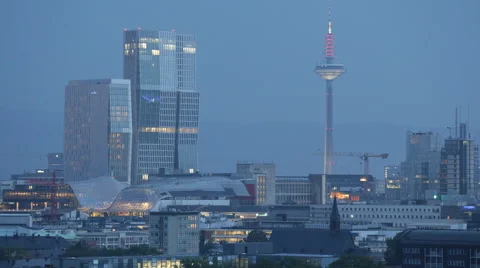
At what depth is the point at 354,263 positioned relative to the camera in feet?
502

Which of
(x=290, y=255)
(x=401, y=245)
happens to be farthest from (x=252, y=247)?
(x=401, y=245)

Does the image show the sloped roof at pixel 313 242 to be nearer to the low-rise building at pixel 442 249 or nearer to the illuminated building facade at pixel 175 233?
the illuminated building facade at pixel 175 233

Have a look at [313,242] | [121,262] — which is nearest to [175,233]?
[313,242]

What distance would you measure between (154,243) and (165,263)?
1075 inches

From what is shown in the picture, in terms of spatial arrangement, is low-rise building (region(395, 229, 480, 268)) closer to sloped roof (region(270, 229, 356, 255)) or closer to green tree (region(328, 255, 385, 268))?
green tree (region(328, 255, 385, 268))

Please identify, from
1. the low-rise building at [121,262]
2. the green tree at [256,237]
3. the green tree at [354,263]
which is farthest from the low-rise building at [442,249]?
the green tree at [256,237]

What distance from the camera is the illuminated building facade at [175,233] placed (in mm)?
182250

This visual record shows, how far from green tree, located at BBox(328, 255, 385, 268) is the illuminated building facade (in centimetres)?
2625

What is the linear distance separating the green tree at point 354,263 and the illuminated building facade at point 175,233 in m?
26.2

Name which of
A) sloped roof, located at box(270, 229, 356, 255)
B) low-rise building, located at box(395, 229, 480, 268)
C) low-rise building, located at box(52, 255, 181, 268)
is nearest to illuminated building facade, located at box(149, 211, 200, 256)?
sloped roof, located at box(270, 229, 356, 255)

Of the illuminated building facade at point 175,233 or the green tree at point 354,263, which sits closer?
the green tree at point 354,263

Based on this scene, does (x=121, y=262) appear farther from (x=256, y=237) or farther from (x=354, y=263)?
(x=256, y=237)

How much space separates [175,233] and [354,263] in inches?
1330

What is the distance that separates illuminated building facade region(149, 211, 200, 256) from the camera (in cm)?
18225
